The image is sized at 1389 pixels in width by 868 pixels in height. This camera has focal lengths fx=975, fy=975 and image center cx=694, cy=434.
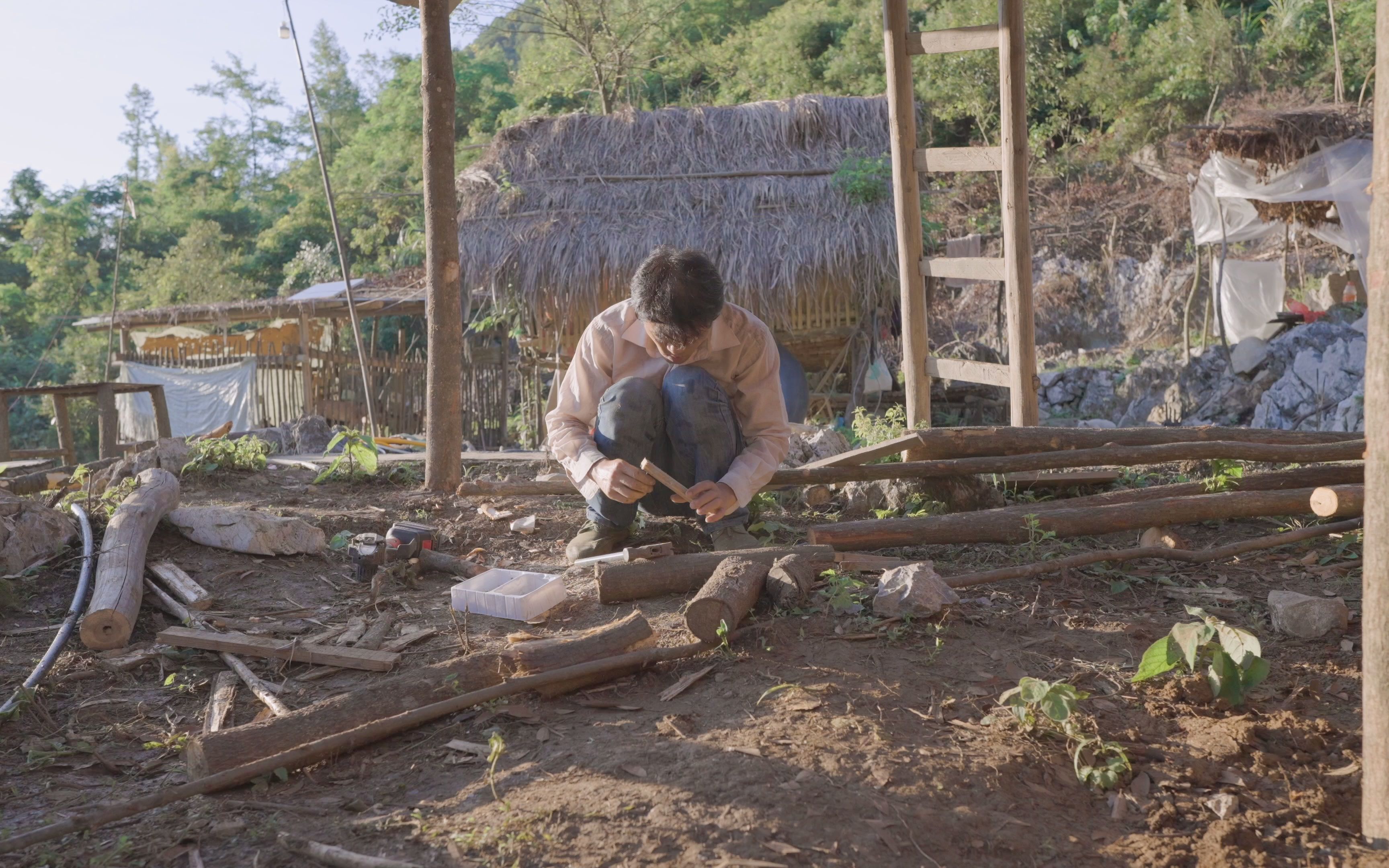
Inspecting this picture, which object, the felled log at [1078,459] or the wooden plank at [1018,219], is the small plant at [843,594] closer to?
the felled log at [1078,459]

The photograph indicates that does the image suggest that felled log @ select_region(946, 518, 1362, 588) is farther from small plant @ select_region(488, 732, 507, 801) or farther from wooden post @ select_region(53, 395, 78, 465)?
wooden post @ select_region(53, 395, 78, 465)

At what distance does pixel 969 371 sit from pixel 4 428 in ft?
22.6

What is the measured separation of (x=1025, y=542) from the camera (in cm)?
379

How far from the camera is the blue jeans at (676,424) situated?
11.3ft

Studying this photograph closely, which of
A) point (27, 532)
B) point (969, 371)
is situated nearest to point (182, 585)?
point (27, 532)

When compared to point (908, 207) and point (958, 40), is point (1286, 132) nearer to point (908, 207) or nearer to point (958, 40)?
point (958, 40)

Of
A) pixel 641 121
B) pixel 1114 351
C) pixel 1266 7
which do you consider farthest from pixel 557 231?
pixel 1266 7

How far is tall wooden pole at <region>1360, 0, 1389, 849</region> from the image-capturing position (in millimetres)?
1677

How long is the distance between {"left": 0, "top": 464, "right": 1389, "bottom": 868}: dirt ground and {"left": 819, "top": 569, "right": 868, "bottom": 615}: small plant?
0.03 m

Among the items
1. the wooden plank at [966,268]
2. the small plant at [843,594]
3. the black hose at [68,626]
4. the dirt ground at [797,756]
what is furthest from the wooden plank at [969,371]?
the black hose at [68,626]

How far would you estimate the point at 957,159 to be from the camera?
535 centimetres

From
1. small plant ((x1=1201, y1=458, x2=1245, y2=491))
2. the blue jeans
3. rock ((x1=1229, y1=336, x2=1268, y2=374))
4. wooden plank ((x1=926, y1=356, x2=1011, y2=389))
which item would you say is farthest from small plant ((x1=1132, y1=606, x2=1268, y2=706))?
rock ((x1=1229, y1=336, x2=1268, y2=374))

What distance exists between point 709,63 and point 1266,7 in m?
11.3

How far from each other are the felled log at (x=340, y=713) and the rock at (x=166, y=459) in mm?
3303
